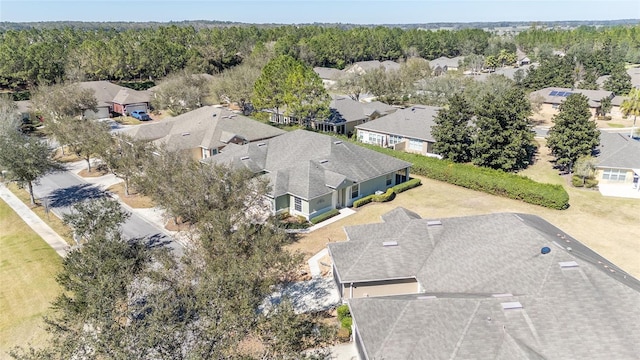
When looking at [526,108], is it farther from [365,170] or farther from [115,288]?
[115,288]

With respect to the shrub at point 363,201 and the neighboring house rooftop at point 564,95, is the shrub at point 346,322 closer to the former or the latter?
the shrub at point 363,201

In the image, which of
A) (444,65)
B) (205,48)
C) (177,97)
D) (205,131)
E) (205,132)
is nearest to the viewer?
(205,132)

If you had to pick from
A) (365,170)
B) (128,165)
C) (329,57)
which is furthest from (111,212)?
(329,57)

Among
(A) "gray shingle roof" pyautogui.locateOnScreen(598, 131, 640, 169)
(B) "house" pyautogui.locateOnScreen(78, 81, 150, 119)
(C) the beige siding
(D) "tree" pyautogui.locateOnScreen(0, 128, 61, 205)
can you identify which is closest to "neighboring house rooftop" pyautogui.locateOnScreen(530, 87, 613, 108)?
(A) "gray shingle roof" pyautogui.locateOnScreen(598, 131, 640, 169)

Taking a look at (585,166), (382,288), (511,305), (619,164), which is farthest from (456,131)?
(511,305)

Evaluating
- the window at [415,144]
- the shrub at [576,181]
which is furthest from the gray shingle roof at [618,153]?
the window at [415,144]

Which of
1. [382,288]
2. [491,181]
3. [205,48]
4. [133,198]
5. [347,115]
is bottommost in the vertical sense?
[133,198]

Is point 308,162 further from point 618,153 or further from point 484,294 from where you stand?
point 618,153
